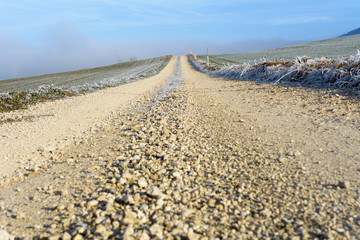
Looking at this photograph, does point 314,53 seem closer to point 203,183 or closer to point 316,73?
point 316,73

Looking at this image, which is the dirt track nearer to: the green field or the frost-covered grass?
the frost-covered grass

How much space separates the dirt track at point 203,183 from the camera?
6.76 feet

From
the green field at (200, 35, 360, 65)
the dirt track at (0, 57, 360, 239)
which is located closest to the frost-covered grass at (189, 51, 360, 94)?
the dirt track at (0, 57, 360, 239)

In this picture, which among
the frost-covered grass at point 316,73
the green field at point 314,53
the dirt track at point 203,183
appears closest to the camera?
the dirt track at point 203,183

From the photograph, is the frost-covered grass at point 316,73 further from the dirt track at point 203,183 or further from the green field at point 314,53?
the green field at point 314,53

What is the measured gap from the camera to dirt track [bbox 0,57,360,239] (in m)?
2.06

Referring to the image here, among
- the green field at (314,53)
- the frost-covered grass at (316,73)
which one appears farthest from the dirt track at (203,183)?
the green field at (314,53)

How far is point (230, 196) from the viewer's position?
96.7 inches

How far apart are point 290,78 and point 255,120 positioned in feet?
17.0

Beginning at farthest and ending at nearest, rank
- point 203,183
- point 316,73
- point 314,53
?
point 314,53, point 316,73, point 203,183

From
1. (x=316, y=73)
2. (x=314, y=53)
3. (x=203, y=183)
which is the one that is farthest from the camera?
(x=314, y=53)

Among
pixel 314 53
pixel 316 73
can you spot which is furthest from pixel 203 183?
pixel 314 53

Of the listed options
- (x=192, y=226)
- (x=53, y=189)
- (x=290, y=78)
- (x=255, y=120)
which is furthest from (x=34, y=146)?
(x=290, y=78)

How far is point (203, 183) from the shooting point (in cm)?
275
